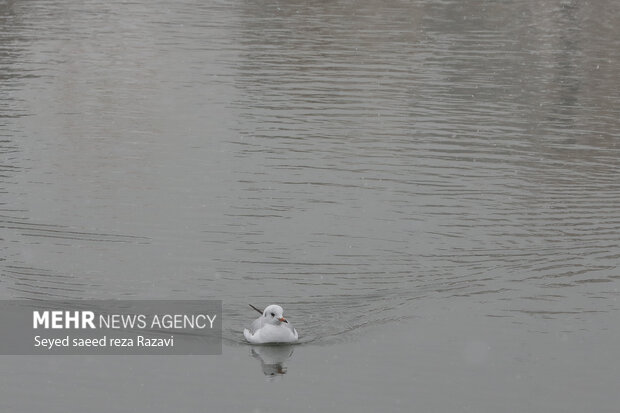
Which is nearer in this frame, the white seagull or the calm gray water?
the calm gray water

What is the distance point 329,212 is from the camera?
92.7ft

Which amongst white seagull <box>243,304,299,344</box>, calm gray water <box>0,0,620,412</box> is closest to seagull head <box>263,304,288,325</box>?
white seagull <box>243,304,299,344</box>

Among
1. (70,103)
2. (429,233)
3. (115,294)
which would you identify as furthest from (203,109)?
(115,294)

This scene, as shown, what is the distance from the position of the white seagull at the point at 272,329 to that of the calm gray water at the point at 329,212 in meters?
0.28

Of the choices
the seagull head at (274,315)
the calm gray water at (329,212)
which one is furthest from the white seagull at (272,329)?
the calm gray water at (329,212)

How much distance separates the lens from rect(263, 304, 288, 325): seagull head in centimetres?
1969

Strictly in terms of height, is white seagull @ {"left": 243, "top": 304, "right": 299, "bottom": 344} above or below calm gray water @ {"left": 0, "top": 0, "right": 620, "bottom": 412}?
below

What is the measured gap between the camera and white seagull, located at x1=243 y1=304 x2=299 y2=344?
64.8 feet

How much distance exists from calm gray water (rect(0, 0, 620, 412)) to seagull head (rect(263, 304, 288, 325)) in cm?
61

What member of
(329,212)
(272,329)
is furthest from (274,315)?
(329,212)

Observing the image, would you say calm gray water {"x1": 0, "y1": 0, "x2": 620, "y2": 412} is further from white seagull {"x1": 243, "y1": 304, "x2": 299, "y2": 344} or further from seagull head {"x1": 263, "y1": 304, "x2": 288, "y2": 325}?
seagull head {"x1": 263, "y1": 304, "x2": 288, "y2": 325}

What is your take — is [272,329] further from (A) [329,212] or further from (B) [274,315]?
(A) [329,212]

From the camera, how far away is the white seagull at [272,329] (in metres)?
19.8

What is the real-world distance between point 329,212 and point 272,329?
28.3ft
